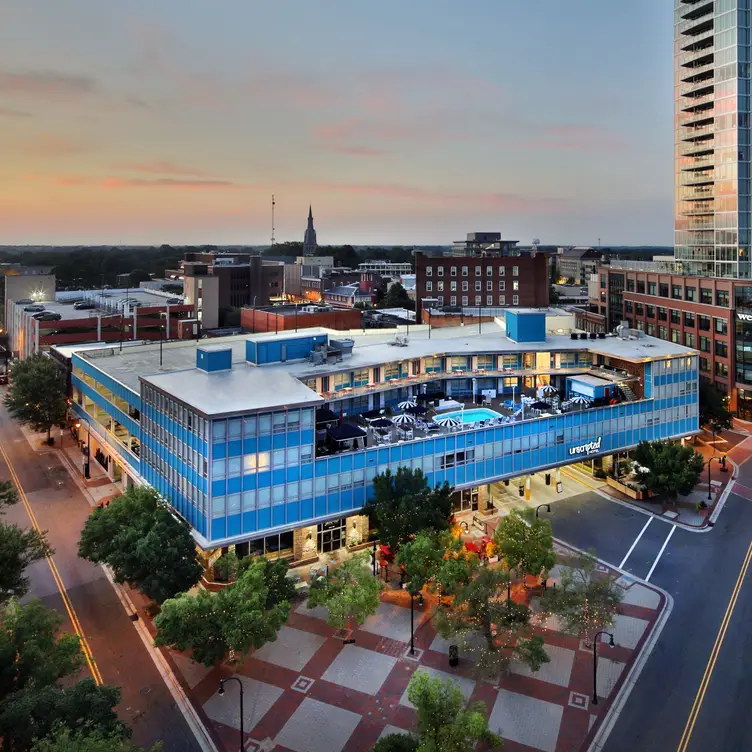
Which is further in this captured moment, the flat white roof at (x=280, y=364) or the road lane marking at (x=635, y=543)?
the road lane marking at (x=635, y=543)

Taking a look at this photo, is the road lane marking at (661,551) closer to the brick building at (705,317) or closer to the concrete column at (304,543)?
the concrete column at (304,543)

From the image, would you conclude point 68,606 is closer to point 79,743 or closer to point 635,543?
point 79,743

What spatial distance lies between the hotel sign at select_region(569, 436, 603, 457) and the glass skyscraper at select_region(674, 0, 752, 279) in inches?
2139

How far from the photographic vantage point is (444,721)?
1038 inches

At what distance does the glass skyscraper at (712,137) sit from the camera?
9494cm

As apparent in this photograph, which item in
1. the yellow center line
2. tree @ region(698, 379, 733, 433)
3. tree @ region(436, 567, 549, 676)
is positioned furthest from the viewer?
tree @ region(698, 379, 733, 433)

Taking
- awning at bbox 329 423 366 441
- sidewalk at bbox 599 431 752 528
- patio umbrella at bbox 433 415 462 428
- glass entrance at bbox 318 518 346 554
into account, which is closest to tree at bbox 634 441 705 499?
sidewalk at bbox 599 431 752 528

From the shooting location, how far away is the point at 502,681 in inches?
1375

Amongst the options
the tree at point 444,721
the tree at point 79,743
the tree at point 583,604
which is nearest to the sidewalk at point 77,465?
the tree at point 79,743

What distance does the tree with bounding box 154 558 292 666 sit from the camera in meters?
32.5

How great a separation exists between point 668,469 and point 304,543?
3436cm

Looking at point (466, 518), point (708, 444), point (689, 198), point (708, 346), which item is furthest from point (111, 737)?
point (689, 198)

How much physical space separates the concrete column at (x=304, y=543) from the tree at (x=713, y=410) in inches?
2184

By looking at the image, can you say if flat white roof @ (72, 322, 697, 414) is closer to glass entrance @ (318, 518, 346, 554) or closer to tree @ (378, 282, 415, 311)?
glass entrance @ (318, 518, 346, 554)
